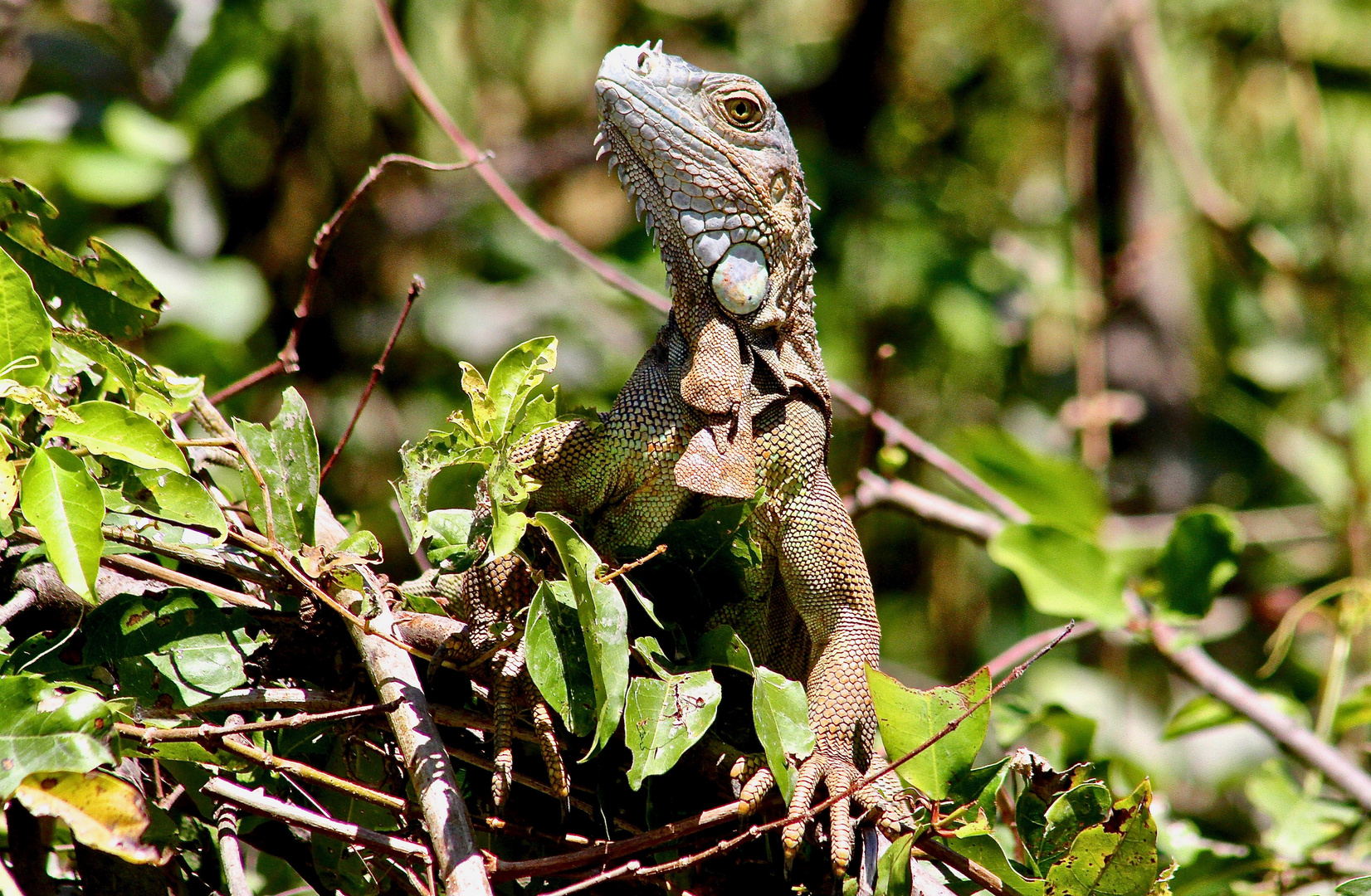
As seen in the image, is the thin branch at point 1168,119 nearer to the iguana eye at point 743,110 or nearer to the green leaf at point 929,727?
the iguana eye at point 743,110

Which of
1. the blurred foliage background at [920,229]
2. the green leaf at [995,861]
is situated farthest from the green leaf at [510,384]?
the blurred foliage background at [920,229]

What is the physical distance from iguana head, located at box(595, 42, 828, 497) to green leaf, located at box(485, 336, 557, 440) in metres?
0.43

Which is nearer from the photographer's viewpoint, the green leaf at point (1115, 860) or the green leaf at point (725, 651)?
the green leaf at point (1115, 860)

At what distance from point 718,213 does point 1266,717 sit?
2.30 m

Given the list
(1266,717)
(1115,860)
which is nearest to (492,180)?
(1115,860)

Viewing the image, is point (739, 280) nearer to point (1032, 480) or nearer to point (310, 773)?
point (310, 773)

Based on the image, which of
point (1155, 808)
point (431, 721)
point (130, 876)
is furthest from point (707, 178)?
point (1155, 808)

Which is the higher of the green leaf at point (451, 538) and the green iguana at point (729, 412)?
the green iguana at point (729, 412)

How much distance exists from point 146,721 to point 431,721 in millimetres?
462

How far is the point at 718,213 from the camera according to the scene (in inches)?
95.4

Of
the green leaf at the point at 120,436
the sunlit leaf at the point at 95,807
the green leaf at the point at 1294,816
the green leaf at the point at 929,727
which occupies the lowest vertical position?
the green leaf at the point at 1294,816

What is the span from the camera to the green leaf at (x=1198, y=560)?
11.0ft

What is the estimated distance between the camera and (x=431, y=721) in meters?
1.87

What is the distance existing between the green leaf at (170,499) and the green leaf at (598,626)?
59cm
